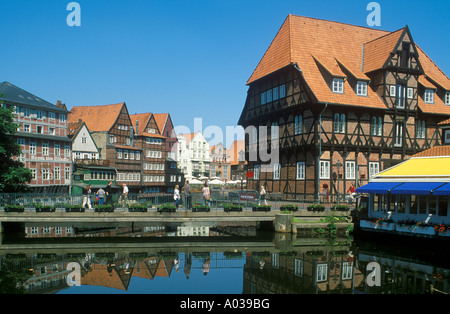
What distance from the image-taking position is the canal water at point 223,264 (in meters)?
15.6

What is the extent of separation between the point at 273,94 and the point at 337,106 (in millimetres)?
7849

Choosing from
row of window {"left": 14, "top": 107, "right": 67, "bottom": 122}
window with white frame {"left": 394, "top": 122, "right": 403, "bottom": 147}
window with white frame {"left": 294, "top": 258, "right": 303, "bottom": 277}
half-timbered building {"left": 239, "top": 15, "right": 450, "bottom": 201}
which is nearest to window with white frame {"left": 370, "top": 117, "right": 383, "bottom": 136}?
half-timbered building {"left": 239, "top": 15, "right": 450, "bottom": 201}

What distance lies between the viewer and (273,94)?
1663 inches

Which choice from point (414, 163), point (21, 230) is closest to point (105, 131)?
point (21, 230)

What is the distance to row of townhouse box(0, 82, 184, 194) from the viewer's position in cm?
5172

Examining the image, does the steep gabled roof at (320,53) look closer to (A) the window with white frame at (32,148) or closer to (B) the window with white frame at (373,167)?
(B) the window with white frame at (373,167)

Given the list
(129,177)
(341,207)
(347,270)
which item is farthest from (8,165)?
(129,177)

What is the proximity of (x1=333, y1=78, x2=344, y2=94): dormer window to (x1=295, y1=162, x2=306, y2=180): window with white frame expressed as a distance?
7.18m

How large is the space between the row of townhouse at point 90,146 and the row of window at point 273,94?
25.0 metres

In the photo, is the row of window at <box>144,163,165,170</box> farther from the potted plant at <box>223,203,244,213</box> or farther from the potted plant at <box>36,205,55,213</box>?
the potted plant at <box>223,203,244,213</box>

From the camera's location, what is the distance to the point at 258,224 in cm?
3259

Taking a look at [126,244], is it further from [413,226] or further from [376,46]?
[376,46]
